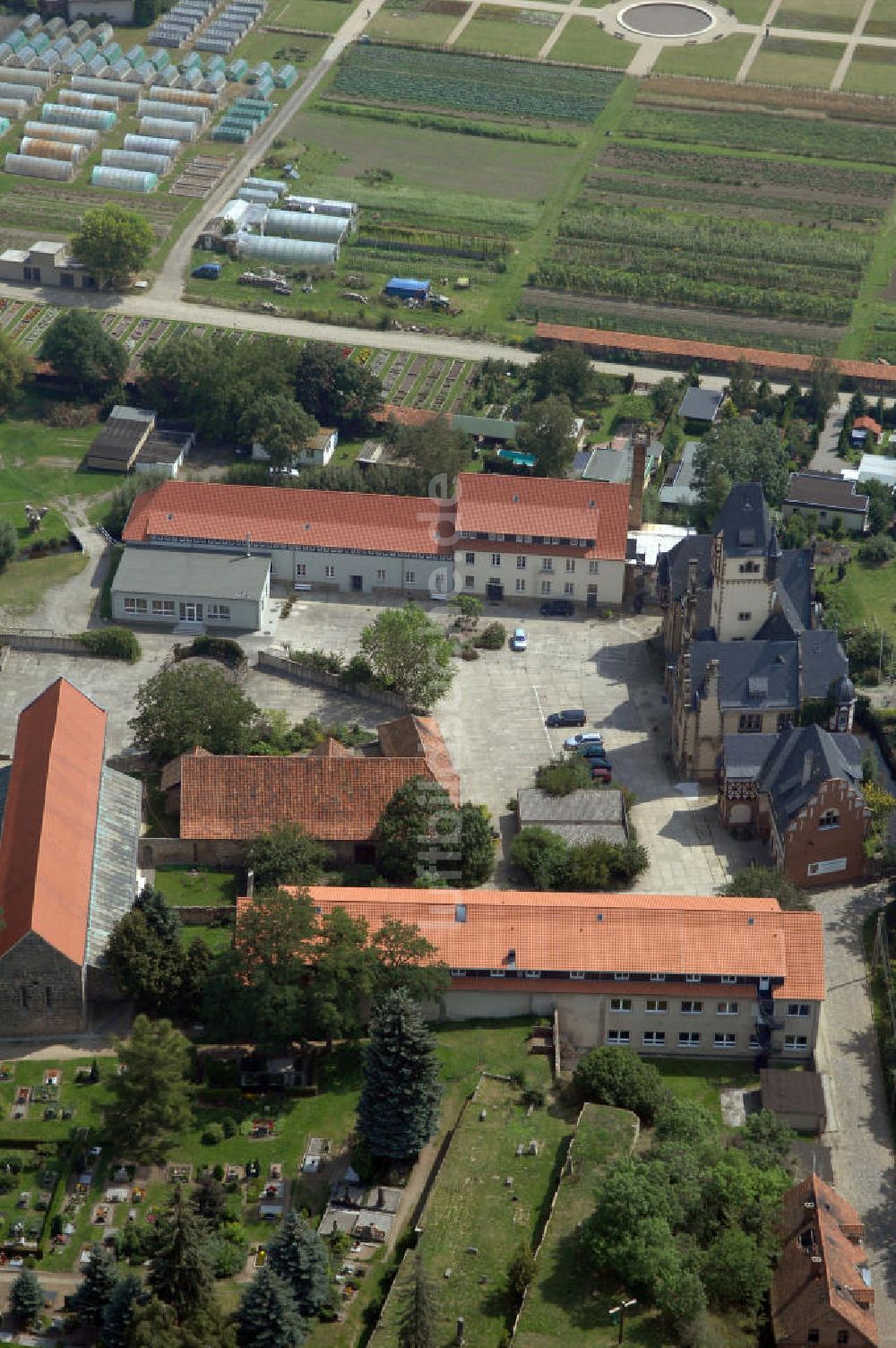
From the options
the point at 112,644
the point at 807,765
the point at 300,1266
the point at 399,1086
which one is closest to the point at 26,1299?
the point at 300,1266

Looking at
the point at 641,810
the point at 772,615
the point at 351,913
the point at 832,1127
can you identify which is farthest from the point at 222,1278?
the point at 772,615

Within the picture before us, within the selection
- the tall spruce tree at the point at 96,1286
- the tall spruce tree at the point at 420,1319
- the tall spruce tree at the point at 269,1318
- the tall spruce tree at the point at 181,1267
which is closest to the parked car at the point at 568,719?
the tall spruce tree at the point at 420,1319

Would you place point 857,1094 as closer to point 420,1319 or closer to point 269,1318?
point 420,1319

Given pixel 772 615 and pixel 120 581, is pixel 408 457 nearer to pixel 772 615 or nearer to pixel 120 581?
pixel 120 581

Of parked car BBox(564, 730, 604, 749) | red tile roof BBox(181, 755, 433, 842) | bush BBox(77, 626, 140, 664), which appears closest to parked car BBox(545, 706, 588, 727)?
parked car BBox(564, 730, 604, 749)

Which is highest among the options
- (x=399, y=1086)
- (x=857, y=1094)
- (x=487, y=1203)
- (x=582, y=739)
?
(x=582, y=739)

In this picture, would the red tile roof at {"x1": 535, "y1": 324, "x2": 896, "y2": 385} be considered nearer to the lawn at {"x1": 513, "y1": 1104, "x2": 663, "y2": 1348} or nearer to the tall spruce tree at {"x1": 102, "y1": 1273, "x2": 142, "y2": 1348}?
the lawn at {"x1": 513, "y1": 1104, "x2": 663, "y2": 1348}

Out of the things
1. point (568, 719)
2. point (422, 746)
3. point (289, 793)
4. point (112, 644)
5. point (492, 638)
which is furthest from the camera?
point (492, 638)
